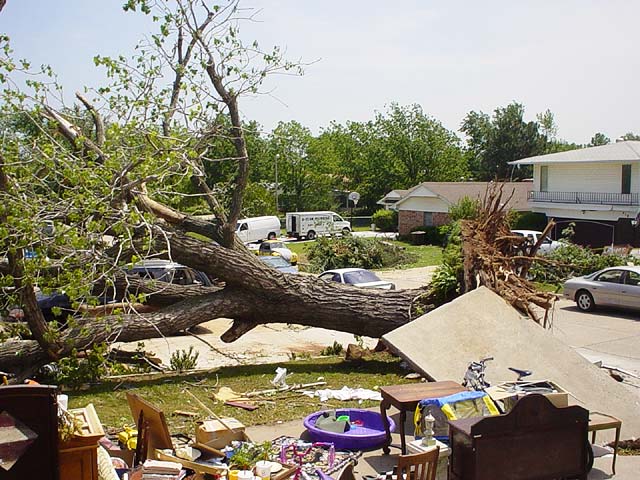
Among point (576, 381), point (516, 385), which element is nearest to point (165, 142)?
point (516, 385)

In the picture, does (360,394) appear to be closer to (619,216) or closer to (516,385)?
(516,385)

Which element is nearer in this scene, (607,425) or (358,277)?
(607,425)

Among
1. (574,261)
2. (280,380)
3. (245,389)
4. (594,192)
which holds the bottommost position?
(245,389)

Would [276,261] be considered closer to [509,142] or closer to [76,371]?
[76,371]

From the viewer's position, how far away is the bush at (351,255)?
97.8 ft

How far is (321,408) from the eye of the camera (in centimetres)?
919

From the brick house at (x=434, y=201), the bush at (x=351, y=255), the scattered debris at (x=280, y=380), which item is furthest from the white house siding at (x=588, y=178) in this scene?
the scattered debris at (x=280, y=380)

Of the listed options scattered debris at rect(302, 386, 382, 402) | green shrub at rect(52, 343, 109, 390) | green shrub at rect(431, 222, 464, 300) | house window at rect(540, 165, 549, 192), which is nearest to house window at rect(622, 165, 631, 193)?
house window at rect(540, 165, 549, 192)

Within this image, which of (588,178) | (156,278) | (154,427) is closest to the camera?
(154,427)

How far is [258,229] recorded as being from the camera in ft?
136

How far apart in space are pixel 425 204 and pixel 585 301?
84.6 ft

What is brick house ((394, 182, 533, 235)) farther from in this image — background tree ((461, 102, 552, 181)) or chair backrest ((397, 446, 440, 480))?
chair backrest ((397, 446, 440, 480))

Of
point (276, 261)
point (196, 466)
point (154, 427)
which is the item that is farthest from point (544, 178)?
point (196, 466)

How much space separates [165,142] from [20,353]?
12.4 feet
